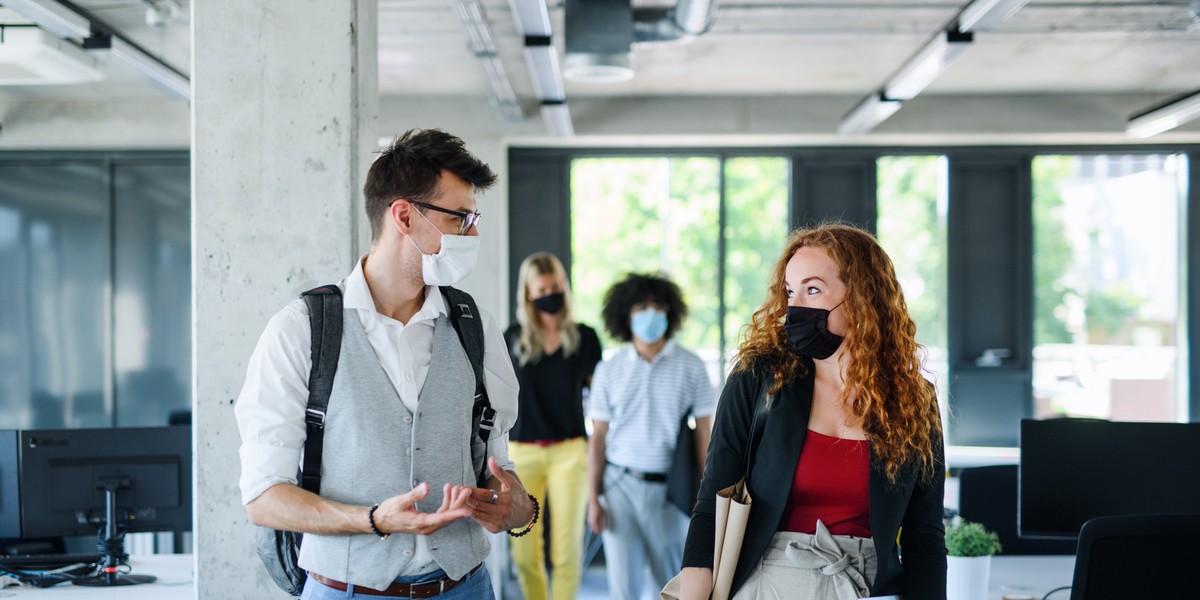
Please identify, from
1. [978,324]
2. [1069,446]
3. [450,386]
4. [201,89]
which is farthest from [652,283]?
[978,324]

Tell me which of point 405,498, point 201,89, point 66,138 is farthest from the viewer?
point 66,138

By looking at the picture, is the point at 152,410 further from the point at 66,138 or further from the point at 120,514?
the point at 120,514

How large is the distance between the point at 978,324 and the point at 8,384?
7.87m

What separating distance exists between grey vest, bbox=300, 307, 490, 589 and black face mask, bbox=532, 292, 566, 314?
280 cm

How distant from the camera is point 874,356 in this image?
2139mm

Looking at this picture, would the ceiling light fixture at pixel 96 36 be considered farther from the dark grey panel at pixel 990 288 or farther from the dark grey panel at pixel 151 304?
the dark grey panel at pixel 990 288

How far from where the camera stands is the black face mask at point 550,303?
15.5ft

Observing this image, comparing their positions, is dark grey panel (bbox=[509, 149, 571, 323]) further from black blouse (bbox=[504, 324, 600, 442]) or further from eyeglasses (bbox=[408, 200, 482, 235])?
eyeglasses (bbox=[408, 200, 482, 235])

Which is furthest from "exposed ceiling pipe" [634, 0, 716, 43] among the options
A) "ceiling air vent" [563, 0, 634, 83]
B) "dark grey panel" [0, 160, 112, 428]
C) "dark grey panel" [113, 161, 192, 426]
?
"dark grey panel" [0, 160, 112, 428]

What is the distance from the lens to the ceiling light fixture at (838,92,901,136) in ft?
20.1

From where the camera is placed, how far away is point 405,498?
5.54ft

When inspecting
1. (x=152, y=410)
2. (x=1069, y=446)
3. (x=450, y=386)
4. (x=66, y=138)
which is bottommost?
(x=152, y=410)

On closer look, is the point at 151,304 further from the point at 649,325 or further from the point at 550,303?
the point at 649,325

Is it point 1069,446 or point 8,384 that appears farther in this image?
point 8,384
